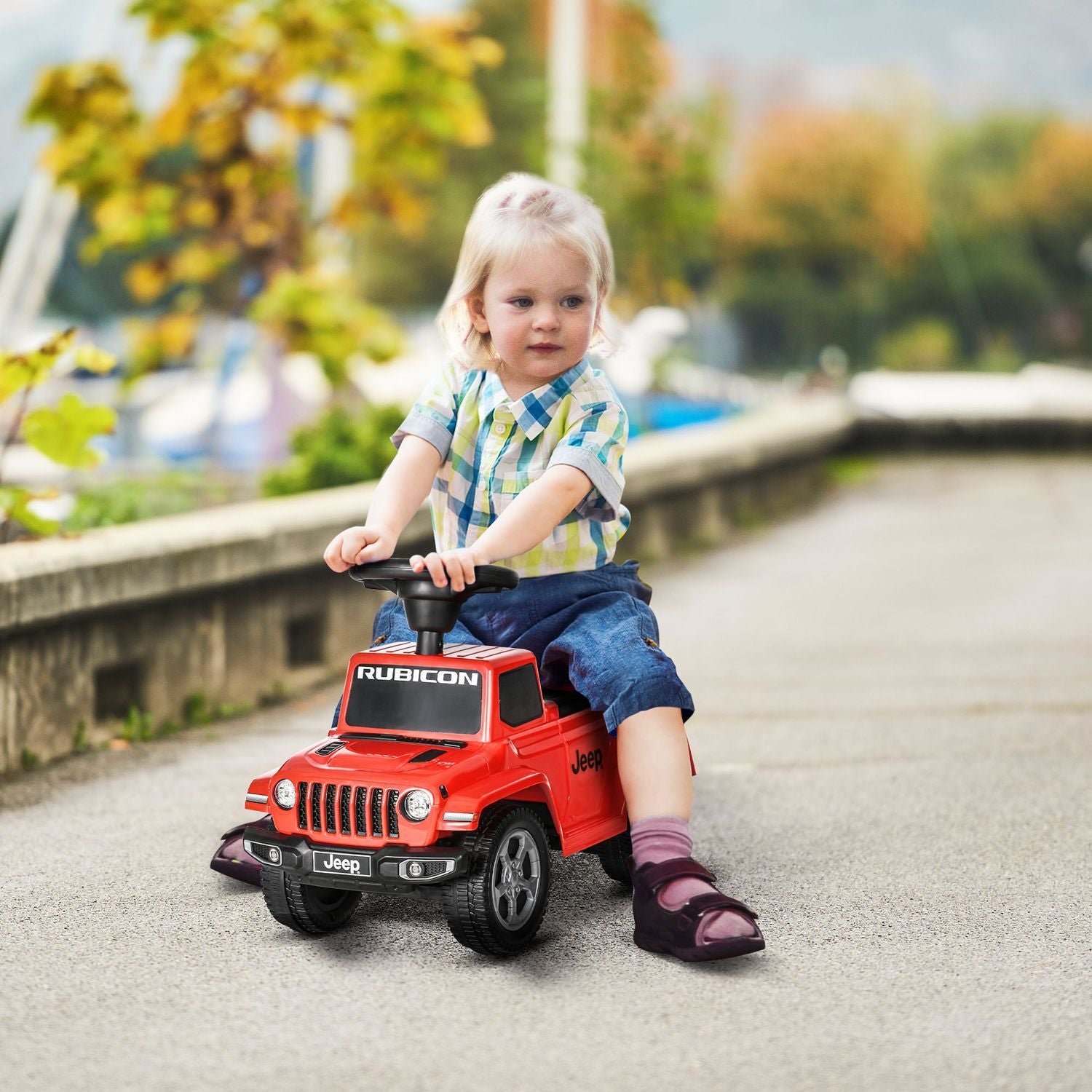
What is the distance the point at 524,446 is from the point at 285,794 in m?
0.95

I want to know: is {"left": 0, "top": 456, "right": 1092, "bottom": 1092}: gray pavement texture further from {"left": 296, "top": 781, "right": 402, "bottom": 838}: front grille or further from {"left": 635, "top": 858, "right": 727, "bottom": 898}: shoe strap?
{"left": 296, "top": 781, "right": 402, "bottom": 838}: front grille

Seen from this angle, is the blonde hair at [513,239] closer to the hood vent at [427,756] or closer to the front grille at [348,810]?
the hood vent at [427,756]

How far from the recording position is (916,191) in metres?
59.2

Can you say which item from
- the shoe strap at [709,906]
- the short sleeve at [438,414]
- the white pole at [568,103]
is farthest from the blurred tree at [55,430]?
the white pole at [568,103]

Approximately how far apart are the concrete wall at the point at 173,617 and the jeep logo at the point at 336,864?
1753mm

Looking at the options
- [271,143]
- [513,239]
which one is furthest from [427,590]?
[271,143]

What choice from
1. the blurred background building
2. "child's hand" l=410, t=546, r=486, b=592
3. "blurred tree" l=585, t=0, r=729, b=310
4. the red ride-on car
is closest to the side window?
the red ride-on car

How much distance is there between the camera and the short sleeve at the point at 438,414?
12.0ft

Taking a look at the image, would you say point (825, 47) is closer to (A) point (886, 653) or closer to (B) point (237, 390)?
(B) point (237, 390)

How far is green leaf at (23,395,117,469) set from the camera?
205 inches

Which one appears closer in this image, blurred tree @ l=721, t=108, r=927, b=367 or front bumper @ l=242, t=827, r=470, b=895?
front bumper @ l=242, t=827, r=470, b=895

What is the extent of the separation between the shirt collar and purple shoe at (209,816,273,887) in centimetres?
109

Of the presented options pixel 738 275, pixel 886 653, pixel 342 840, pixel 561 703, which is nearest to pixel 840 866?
pixel 561 703

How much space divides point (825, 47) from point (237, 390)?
71.4 m
